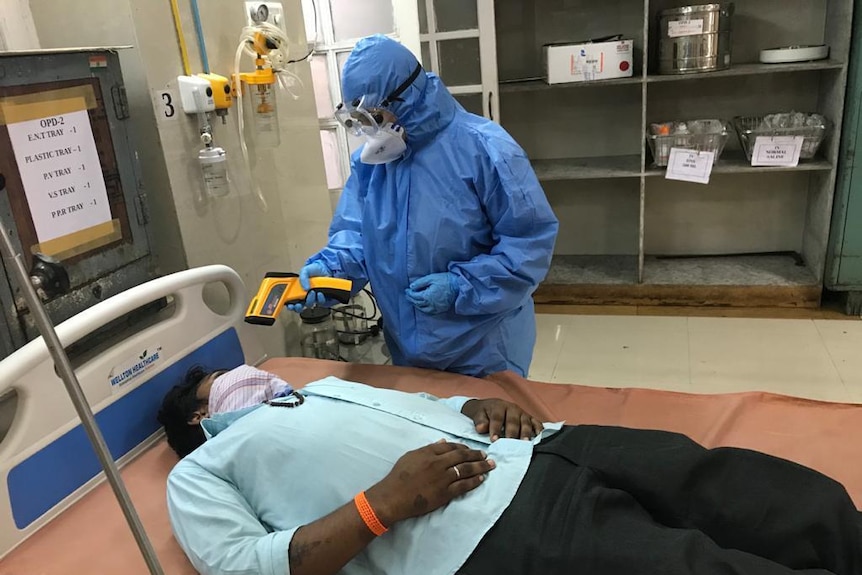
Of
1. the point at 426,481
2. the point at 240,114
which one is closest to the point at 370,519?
the point at 426,481

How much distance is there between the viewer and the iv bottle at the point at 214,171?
1962 mm

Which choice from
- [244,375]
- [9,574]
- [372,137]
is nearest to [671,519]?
[244,375]

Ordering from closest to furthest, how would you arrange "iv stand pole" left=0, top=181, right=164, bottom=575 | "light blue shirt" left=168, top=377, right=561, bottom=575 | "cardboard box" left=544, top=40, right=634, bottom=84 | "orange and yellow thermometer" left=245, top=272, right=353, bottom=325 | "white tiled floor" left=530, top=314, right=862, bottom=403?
1. "iv stand pole" left=0, top=181, right=164, bottom=575
2. "light blue shirt" left=168, top=377, right=561, bottom=575
3. "orange and yellow thermometer" left=245, top=272, right=353, bottom=325
4. "white tiled floor" left=530, top=314, right=862, bottom=403
5. "cardboard box" left=544, top=40, right=634, bottom=84

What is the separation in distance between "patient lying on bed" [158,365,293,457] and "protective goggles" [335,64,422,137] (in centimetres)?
68

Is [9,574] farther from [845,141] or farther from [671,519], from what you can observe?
[845,141]

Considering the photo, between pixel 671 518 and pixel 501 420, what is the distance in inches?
16.1

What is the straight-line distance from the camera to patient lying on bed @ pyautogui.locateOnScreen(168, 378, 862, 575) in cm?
119

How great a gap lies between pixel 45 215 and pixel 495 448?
115cm

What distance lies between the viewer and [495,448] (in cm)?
145

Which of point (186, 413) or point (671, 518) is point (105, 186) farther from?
point (671, 518)

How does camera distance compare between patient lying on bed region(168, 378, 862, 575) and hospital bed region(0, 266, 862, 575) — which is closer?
patient lying on bed region(168, 378, 862, 575)

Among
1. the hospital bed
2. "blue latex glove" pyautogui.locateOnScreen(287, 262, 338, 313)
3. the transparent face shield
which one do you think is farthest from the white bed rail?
the transparent face shield

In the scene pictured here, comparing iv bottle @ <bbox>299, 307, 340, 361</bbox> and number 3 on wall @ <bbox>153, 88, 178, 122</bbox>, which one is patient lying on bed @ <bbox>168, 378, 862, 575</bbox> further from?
iv bottle @ <bbox>299, 307, 340, 361</bbox>

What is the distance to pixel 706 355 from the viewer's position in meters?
3.11
